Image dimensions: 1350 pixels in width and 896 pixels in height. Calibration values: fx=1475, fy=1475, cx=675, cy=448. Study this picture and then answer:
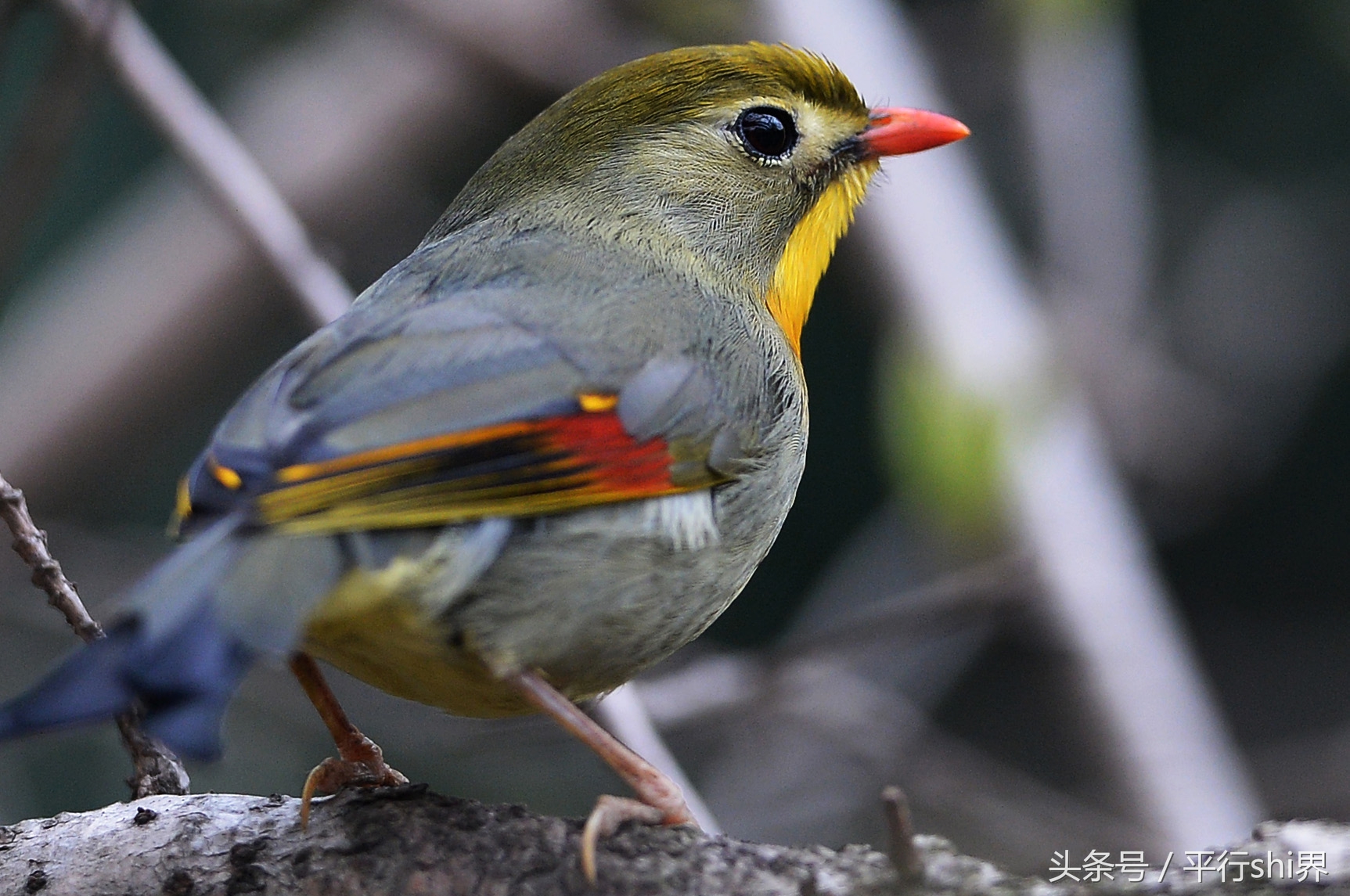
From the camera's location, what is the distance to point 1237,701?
28.9 ft

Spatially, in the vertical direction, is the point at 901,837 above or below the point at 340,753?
below

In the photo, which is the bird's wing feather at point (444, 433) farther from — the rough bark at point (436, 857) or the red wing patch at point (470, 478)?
the rough bark at point (436, 857)

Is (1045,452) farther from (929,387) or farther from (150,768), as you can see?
(150,768)

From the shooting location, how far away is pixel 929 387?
482cm

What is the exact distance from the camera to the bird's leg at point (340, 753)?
109 inches

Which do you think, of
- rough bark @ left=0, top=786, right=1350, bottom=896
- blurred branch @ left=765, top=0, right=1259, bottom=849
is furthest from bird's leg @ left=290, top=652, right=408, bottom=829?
blurred branch @ left=765, top=0, right=1259, bottom=849

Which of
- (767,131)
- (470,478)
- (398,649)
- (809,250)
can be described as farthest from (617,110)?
(398,649)

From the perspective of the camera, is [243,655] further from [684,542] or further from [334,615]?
[684,542]

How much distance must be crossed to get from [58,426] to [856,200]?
3.96 m

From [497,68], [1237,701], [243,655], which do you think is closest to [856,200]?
[243,655]

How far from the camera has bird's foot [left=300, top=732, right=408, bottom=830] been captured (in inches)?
109

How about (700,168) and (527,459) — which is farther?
(700,168)

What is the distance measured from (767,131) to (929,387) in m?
1.46

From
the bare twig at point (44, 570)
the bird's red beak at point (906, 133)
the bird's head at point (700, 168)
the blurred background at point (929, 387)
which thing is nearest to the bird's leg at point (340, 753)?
the bare twig at point (44, 570)
